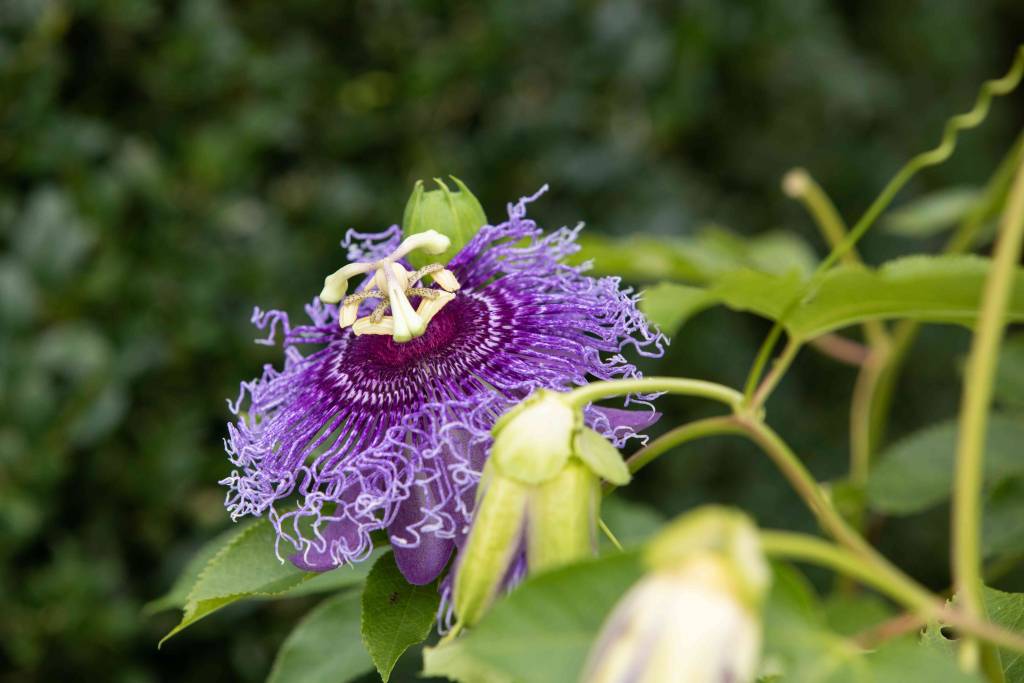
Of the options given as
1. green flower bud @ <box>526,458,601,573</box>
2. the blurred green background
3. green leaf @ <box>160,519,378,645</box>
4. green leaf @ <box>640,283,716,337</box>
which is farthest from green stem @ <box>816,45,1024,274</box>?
the blurred green background

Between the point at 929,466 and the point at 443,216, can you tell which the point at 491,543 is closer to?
the point at 443,216

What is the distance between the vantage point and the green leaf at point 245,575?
562 millimetres

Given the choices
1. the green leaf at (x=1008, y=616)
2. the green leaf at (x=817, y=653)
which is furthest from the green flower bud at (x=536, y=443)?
the green leaf at (x=1008, y=616)

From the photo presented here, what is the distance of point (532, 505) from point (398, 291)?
19cm

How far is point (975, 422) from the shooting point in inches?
16.6

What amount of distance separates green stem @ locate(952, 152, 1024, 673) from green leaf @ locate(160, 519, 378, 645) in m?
0.31

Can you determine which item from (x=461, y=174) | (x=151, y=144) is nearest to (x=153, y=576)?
(x=151, y=144)

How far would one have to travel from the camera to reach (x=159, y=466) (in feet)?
4.22

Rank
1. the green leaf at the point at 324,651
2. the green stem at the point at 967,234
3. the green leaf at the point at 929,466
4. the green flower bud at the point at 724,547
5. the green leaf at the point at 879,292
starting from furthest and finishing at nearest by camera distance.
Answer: the green stem at the point at 967,234, the green leaf at the point at 929,466, the green leaf at the point at 324,651, the green leaf at the point at 879,292, the green flower bud at the point at 724,547

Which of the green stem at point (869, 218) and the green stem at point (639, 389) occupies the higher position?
the green stem at point (869, 218)

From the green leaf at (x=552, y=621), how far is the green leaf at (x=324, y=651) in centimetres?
35

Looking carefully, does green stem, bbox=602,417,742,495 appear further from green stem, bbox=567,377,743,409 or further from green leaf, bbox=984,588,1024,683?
green leaf, bbox=984,588,1024,683

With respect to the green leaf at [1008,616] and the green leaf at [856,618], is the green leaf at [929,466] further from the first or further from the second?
the green leaf at [856,618]

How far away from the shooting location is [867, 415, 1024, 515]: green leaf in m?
0.88
